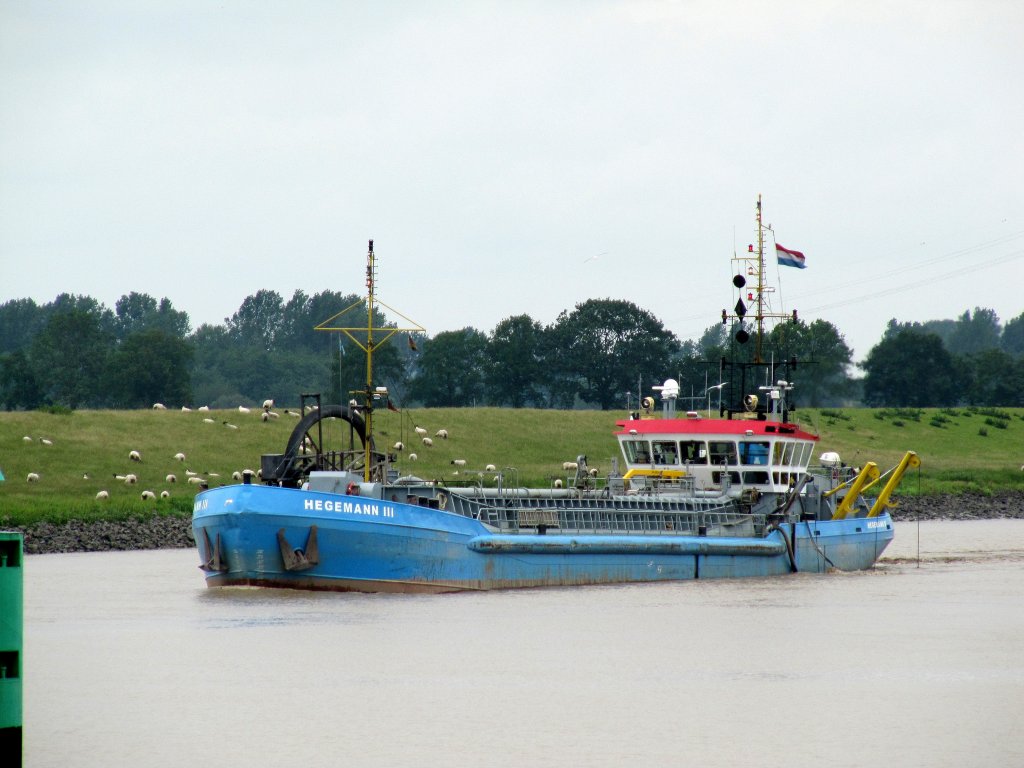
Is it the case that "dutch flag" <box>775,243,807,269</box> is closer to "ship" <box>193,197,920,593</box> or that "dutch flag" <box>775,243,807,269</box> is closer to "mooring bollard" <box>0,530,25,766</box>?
"ship" <box>193,197,920,593</box>

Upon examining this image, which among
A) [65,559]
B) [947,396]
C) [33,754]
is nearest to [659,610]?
[33,754]

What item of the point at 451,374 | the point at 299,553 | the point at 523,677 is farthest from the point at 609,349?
the point at 523,677

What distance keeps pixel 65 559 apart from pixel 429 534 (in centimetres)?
1557

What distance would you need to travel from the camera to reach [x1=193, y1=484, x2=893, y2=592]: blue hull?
30.5 metres

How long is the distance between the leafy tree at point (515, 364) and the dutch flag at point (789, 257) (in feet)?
203

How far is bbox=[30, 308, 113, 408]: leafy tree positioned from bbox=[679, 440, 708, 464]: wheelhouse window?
71254 mm

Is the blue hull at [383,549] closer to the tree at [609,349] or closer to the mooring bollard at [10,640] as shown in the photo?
the mooring bollard at [10,640]

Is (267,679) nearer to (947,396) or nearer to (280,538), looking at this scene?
(280,538)

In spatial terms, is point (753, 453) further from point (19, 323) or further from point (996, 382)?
point (19, 323)

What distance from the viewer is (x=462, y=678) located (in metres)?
22.0

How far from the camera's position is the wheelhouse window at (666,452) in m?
40.9

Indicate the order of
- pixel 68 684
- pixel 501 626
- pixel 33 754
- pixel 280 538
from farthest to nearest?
pixel 280 538 → pixel 501 626 → pixel 68 684 → pixel 33 754

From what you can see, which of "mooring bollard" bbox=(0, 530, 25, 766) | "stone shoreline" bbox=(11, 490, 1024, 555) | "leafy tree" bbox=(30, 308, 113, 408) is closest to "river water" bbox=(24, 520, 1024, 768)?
"mooring bollard" bbox=(0, 530, 25, 766)

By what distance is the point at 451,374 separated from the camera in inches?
4218
